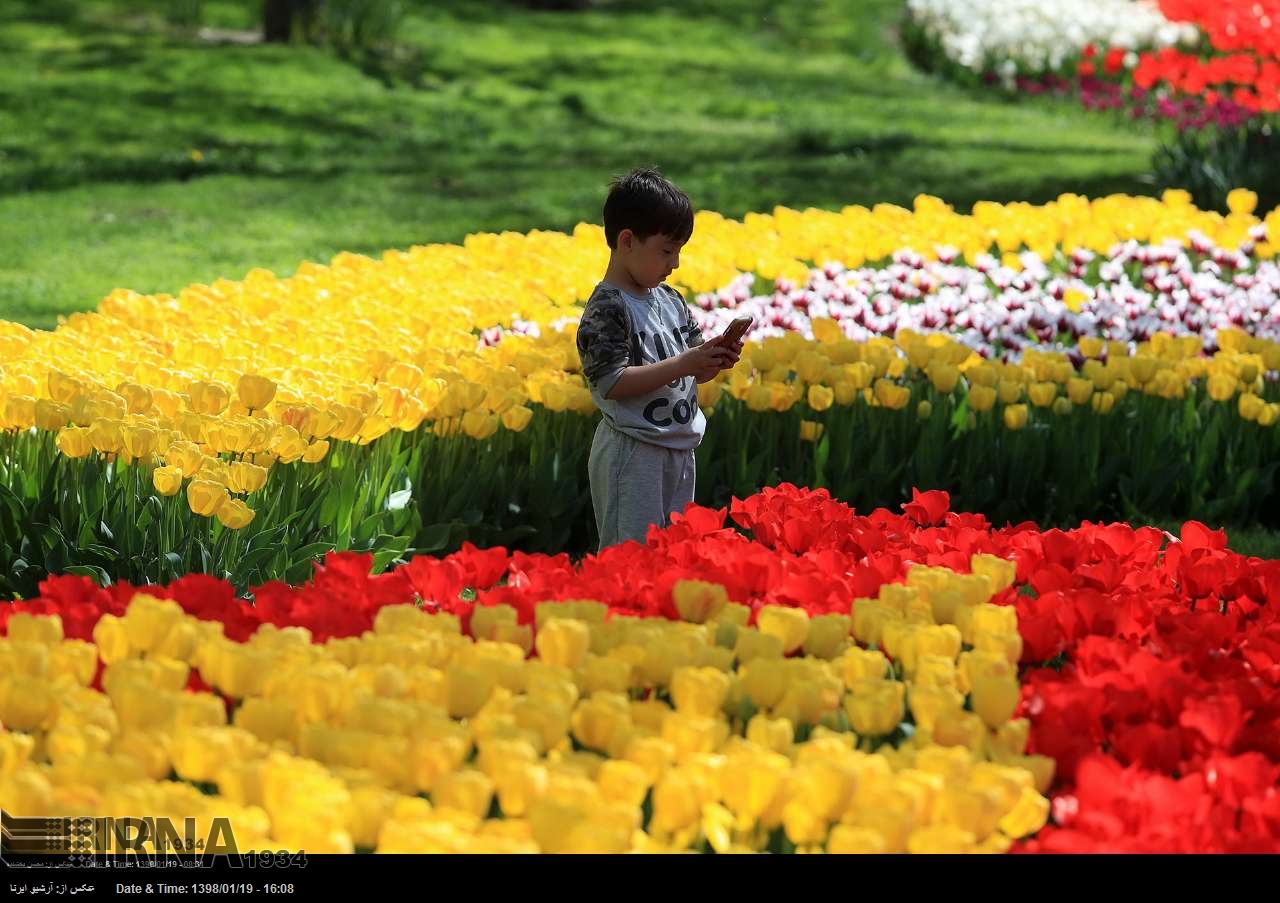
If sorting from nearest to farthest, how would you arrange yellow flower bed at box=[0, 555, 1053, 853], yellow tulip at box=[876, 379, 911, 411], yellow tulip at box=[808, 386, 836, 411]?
yellow flower bed at box=[0, 555, 1053, 853] → yellow tulip at box=[808, 386, 836, 411] → yellow tulip at box=[876, 379, 911, 411]

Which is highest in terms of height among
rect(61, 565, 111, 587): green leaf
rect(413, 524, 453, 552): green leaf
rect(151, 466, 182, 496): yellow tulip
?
rect(151, 466, 182, 496): yellow tulip

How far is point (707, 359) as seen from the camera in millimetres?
3764

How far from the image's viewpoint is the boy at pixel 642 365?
399 cm

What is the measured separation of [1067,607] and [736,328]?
119cm

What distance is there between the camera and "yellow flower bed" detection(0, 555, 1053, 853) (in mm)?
1808

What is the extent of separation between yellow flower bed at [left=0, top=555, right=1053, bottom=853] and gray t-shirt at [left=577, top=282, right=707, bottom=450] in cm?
156

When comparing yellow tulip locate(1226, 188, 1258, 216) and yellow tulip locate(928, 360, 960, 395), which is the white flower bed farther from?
yellow tulip locate(928, 360, 960, 395)

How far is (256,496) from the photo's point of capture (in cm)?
393

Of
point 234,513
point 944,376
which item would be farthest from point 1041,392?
point 234,513

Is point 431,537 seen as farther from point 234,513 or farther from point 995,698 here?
point 995,698

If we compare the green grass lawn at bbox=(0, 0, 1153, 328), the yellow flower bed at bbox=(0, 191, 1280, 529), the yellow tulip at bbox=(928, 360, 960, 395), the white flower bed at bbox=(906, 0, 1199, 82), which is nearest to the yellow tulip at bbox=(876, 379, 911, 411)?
the yellow flower bed at bbox=(0, 191, 1280, 529)

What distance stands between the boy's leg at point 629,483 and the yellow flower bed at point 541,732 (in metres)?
1.66
